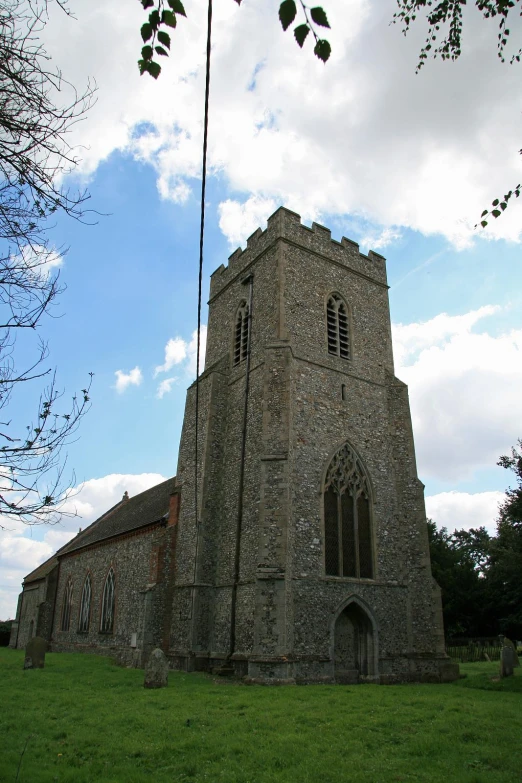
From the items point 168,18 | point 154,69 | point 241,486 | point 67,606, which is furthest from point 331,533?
point 67,606

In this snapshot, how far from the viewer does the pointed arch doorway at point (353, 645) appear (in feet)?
52.6

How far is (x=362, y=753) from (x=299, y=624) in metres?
7.69

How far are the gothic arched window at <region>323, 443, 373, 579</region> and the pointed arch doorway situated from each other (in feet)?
3.78

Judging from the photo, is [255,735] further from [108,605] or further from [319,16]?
[108,605]

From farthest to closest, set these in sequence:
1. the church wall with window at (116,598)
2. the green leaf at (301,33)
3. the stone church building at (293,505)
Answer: the church wall with window at (116,598)
the stone church building at (293,505)
the green leaf at (301,33)

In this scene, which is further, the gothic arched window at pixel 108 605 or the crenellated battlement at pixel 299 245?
the gothic arched window at pixel 108 605

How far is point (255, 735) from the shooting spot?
8.35 m

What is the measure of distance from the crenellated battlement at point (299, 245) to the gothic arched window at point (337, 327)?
1773mm

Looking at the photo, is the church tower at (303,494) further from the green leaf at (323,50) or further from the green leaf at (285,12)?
the green leaf at (285,12)

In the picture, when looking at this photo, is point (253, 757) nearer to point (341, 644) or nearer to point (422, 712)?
point (422, 712)

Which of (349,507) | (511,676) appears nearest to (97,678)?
(349,507)

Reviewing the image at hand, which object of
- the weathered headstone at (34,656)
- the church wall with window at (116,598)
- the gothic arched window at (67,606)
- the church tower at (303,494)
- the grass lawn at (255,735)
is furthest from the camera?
the gothic arched window at (67,606)

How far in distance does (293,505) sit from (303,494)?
574mm

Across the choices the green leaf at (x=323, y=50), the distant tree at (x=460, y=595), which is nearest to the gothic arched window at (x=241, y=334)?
the green leaf at (x=323, y=50)
